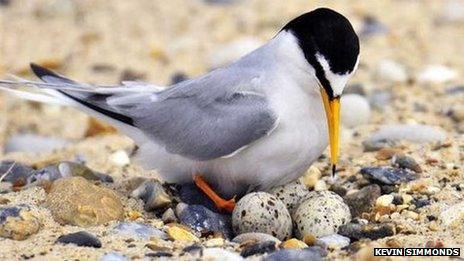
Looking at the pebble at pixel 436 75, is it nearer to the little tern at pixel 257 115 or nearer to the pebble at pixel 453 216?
the little tern at pixel 257 115

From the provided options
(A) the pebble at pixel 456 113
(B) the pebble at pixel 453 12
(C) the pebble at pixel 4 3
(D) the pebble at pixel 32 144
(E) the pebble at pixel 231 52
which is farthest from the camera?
(C) the pebble at pixel 4 3

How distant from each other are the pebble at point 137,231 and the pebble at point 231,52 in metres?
3.73

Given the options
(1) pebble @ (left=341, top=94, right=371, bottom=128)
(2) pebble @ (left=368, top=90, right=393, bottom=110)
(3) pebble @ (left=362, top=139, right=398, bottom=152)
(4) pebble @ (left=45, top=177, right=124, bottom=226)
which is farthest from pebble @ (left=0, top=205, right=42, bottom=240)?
(2) pebble @ (left=368, top=90, right=393, bottom=110)

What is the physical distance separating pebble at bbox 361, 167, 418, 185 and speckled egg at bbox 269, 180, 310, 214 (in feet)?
1.27

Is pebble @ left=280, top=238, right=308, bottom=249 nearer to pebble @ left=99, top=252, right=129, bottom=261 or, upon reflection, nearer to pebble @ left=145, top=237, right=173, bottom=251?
pebble @ left=145, top=237, right=173, bottom=251

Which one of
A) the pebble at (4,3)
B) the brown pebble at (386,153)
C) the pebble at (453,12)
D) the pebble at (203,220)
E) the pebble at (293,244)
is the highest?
the pebble at (4,3)

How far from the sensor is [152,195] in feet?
16.3

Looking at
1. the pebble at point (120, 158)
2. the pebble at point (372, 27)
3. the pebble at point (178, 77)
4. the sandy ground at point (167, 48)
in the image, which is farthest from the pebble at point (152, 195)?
the pebble at point (372, 27)

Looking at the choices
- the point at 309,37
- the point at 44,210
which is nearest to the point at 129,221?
the point at 44,210

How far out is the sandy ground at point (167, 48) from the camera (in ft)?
21.2

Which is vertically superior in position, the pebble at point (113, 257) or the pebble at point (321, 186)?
the pebble at point (321, 186)

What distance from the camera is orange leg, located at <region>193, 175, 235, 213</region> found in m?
4.91

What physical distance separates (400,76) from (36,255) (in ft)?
13.9

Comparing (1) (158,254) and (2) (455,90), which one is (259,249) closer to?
(1) (158,254)
